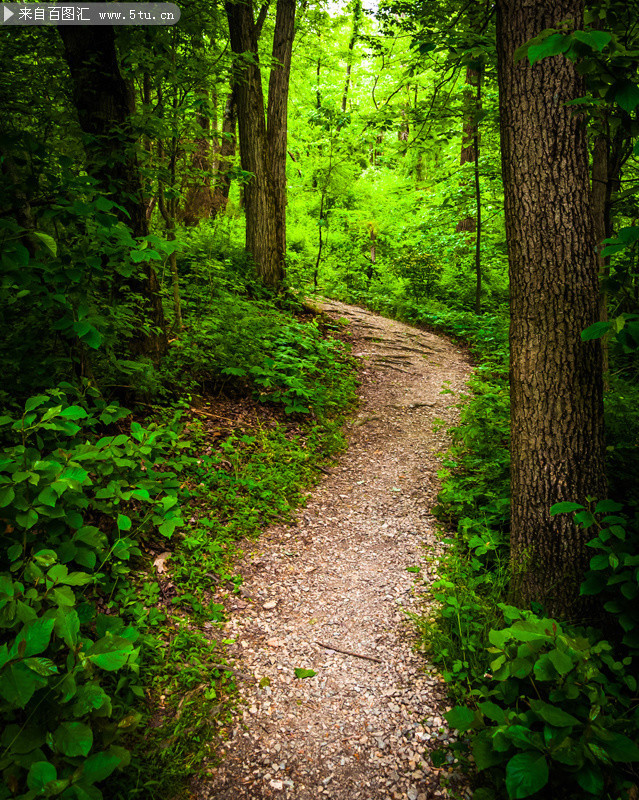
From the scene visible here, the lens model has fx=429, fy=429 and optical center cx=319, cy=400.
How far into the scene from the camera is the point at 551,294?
2801mm

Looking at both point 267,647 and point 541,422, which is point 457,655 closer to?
point 267,647

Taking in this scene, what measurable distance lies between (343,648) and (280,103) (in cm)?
974

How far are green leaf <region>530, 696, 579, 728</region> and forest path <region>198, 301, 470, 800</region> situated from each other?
663 mm

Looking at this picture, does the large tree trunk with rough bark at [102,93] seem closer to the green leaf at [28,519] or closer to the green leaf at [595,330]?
the green leaf at [28,519]

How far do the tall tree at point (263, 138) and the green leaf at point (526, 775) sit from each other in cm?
789

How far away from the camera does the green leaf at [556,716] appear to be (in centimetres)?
185

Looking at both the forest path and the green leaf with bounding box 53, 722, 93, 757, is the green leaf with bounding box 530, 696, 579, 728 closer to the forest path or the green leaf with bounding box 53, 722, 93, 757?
the forest path

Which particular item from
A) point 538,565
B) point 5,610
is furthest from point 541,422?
point 5,610

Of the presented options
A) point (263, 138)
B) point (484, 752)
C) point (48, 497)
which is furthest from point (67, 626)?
point (263, 138)

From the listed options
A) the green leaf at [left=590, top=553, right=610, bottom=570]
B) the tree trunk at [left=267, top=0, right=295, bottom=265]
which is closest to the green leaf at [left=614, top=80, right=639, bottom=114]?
the green leaf at [left=590, top=553, right=610, bottom=570]

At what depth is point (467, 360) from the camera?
31.3 feet

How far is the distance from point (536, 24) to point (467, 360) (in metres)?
7.28

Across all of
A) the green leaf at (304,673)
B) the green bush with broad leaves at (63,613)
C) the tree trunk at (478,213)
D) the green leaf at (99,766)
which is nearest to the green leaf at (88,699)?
the green bush with broad leaves at (63,613)

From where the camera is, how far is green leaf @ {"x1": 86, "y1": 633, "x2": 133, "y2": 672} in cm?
180
